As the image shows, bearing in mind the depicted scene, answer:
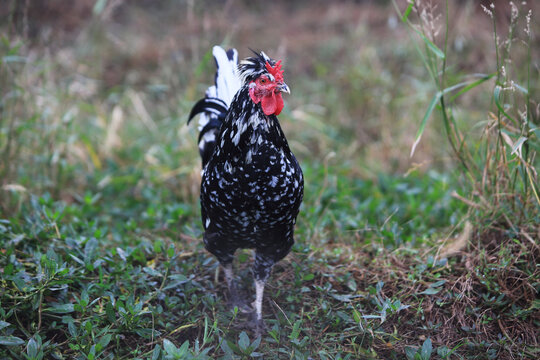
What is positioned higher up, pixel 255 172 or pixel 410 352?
pixel 255 172

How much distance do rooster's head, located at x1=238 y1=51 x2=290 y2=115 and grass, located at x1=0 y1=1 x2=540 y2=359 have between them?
0.98 meters

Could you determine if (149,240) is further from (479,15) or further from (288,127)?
(479,15)

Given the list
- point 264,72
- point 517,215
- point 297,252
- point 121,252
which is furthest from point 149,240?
point 517,215

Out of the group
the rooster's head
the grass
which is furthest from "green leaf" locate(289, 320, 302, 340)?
the rooster's head

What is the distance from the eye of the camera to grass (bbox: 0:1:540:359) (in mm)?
2383

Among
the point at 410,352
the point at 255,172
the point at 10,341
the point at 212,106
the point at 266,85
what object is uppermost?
the point at 266,85

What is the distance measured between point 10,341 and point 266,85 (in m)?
1.78

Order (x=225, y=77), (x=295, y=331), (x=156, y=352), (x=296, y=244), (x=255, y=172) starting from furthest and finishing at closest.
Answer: (x=296, y=244), (x=225, y=77), (x=295, y=331), (x=255, y=172), (x=156, y=352)

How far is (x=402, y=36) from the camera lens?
24.8 ft

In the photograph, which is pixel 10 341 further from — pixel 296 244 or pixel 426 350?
pixel 426 350

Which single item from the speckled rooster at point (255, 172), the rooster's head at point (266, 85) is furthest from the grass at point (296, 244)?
the rooster's head at point (266, 85)

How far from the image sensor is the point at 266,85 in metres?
2.29

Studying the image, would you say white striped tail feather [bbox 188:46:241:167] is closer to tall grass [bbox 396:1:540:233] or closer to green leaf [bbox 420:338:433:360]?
tall grass [bbox 396:1:540:233]

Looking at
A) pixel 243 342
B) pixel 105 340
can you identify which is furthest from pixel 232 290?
pixel 105 340
